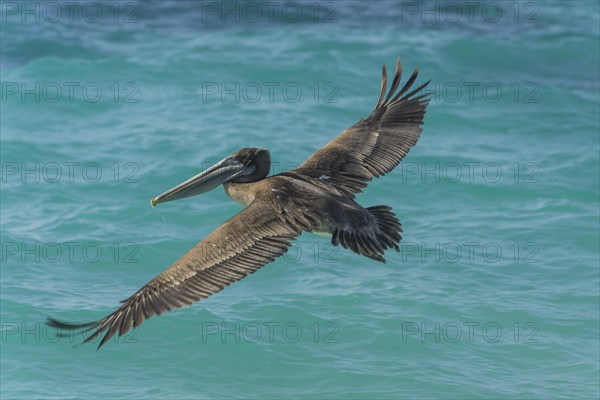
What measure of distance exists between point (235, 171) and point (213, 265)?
140 cm

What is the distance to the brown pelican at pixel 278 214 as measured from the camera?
756cm

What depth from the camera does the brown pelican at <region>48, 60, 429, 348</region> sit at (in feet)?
24.8

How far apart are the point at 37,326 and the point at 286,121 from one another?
5.53 metres

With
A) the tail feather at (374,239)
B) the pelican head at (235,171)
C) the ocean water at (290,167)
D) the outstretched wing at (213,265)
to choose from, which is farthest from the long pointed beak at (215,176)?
the ocean water at (290,167)

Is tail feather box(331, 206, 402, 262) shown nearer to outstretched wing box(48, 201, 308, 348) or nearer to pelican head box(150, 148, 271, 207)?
outstretched wing box(48, 201, 308, 348)

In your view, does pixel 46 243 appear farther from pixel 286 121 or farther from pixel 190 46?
pixel 190 46

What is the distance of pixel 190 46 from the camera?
17.1 meters

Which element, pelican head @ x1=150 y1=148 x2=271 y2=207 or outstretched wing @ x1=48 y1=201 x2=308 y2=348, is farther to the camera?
pelican head @ x1=150 y1=148 x2=271 y2=207

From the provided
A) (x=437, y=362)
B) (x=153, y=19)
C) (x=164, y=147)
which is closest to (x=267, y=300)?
(x=437, y=362)

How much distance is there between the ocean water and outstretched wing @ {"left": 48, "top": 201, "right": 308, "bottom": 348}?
6.66 ft

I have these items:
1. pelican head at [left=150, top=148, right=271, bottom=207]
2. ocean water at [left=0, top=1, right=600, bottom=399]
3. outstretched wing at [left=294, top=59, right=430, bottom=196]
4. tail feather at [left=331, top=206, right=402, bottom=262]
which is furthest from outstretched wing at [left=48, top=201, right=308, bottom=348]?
ocean water at [left=0, top=1, right=600, bottom=399]

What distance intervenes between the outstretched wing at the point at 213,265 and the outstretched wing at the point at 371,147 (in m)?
0.94

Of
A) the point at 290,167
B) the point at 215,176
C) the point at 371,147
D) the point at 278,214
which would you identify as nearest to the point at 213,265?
the point at 278,214

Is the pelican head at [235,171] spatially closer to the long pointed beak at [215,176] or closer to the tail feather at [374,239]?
the long pointed beak at [215,176]
